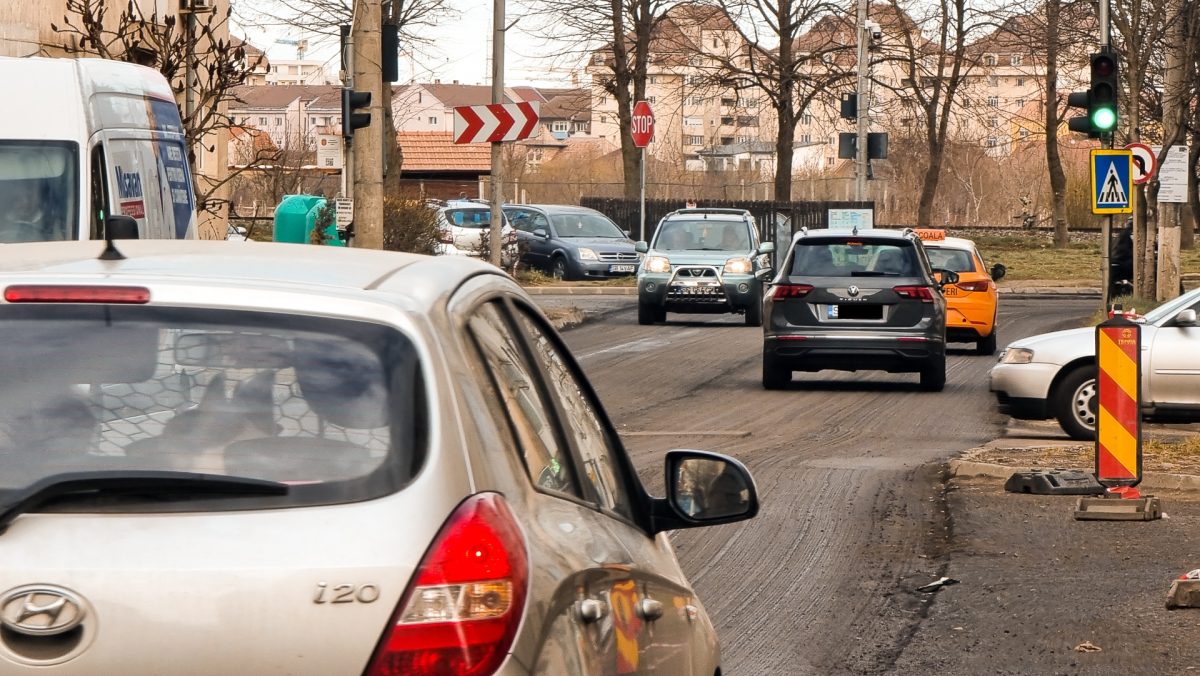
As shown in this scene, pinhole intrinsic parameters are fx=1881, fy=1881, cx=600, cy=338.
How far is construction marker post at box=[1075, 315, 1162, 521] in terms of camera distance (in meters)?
10.7

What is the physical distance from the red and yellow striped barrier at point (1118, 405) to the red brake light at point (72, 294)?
854cm

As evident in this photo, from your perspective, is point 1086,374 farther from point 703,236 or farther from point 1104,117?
point 703,236

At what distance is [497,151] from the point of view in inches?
933

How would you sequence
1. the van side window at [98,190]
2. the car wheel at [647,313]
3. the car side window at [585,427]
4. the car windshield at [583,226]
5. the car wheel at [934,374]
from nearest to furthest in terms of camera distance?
the car side window at [585,427] < the van side window at [98,190] < the car wheel at [934,374] < the car wheel at [647,313] < the car windshield at [583,226]

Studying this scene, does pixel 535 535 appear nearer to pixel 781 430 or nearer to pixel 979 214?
pixel 781 430

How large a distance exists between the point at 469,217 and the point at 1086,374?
29743 mm

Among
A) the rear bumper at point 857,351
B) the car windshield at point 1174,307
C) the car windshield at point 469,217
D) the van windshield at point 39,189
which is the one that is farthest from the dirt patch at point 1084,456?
the car windshield at point 469,217

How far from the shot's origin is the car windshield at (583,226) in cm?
3966

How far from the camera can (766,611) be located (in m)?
7.96

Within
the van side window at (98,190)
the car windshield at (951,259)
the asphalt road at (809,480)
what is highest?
the van side window at (98,190)

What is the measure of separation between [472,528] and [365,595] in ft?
0.64

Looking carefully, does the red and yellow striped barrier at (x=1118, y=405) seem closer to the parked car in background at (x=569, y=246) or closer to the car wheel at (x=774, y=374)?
the car wheel at (x=774, y=374)

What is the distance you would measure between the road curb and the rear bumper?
219 inches

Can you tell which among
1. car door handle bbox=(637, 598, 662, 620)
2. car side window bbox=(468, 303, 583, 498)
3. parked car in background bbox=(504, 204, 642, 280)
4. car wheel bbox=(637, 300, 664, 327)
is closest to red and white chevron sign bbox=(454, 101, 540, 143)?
car wheel bbox=(637, 300, 664, 327)
